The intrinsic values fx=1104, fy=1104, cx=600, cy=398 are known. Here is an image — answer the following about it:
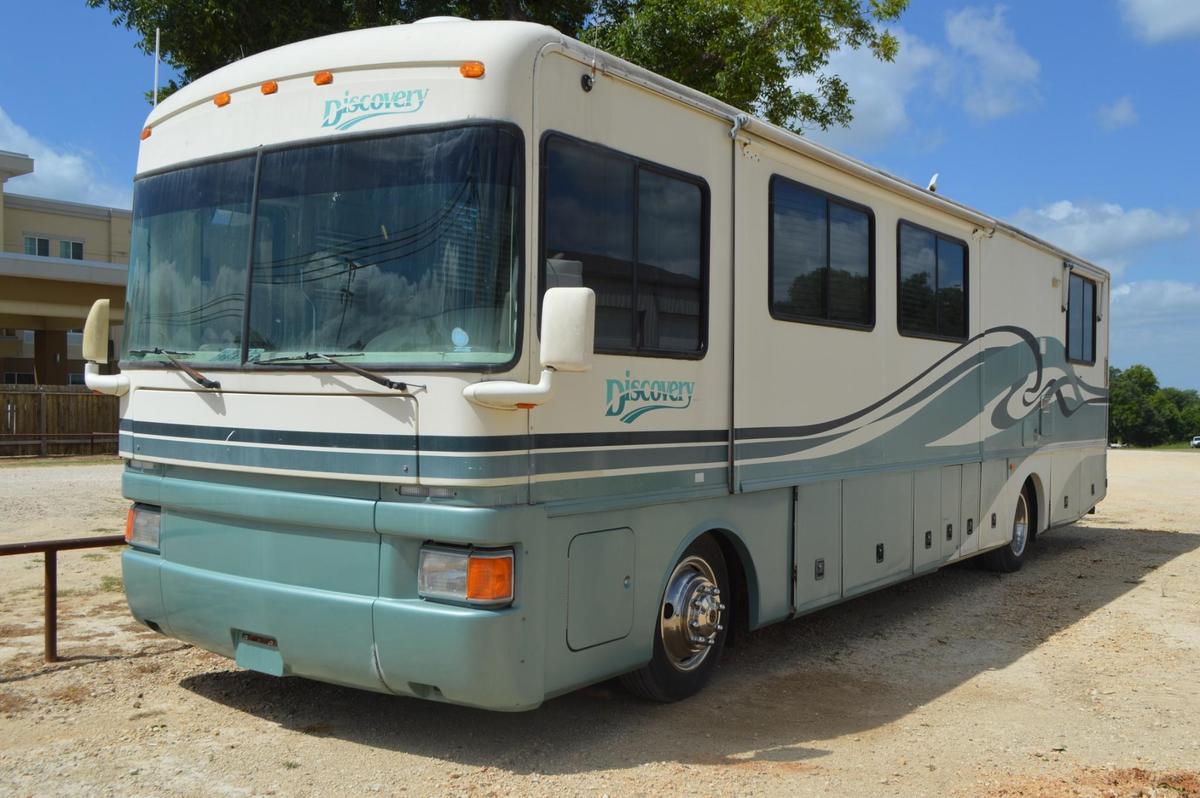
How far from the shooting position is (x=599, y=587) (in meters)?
4.98

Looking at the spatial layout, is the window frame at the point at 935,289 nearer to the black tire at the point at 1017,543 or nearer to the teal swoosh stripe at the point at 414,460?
the black tire at the point at 1017,543

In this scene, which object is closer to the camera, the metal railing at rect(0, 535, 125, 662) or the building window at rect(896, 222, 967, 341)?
the metal railing at rect(0, 535, 125, 662)

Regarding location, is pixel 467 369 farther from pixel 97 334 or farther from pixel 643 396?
pixel 97 334

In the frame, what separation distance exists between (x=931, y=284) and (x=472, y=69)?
4.83m

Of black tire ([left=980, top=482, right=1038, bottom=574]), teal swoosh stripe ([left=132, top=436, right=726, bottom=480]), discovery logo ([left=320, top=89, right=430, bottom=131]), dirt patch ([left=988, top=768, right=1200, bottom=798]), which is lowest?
dirt patch ([left=988, top=768, right=1200, bottom=798])

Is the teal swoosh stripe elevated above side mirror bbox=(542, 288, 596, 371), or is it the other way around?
side mirror bbox=(542, 288, 596, 371)

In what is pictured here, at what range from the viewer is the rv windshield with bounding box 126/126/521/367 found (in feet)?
15.0

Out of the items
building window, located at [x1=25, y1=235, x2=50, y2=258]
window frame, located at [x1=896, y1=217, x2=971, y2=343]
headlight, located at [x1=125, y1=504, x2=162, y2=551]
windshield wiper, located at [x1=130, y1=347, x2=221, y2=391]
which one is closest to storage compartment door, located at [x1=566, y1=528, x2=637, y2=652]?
windshield wiper, located at [x1=130, y1=347, x2=221, y2=391]

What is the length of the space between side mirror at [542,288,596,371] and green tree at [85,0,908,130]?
6907 mm

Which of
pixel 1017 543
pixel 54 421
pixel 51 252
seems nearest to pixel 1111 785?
pixel 1017 543

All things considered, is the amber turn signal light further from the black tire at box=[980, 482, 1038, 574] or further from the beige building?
the beige building

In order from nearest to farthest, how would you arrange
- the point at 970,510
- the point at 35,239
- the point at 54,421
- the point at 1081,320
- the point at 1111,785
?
1. the point at 1111,785
2. the point at 970,510
3. the point at 1081,320
4. the point at 54,421
5. the point at 35,239

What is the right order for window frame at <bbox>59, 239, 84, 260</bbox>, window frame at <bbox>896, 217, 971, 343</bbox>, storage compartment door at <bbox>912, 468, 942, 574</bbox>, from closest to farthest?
window frame at <bbox>896, 217, 971, 343</bbox> < storage compartment door at <bbox>912, 468, 942, 574</bbox> < window frame at <bbox>59, 239, 84, 260</bbox>

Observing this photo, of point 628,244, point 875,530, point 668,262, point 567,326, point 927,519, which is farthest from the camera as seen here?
point 927,519
